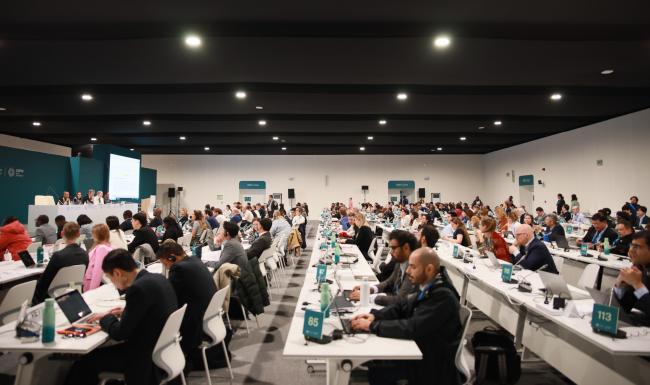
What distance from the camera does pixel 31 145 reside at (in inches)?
632

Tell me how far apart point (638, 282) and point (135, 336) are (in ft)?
10.8

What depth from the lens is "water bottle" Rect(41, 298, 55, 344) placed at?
7.64 ft

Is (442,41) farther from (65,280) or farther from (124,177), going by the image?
(124,177)

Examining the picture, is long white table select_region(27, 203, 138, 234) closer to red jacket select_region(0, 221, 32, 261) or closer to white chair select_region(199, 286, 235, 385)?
red jacket select_region(0, 221, 32, 261)

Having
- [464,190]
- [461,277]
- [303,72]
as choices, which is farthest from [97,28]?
[464,190]

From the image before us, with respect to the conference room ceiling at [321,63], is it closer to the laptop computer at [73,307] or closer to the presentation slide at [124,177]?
the presentation slide at [124,177]

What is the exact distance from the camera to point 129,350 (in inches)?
96.8

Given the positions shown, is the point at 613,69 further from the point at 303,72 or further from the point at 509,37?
the point at 303,72

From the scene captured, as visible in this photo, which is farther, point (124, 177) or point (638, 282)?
point (124, 177)

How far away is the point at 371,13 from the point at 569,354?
4138mm

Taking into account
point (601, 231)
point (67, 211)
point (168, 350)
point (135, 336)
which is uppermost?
point (67, 211)

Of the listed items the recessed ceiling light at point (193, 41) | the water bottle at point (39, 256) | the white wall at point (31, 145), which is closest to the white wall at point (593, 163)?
the recessed ceiling light at point (193, 41)

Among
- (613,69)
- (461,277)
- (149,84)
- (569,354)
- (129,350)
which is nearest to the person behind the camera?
(129,350)

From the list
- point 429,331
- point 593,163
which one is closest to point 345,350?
point 429,331
